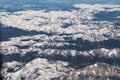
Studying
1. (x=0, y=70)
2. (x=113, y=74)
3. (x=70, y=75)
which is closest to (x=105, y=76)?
(x=113, y=74)

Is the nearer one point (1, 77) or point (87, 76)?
point (1, 77)

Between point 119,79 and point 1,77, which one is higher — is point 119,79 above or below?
below

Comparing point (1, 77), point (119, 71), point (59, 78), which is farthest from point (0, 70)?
point (119, 71)

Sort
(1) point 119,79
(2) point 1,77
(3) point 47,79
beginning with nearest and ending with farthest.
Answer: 1. (2) point 1,77
2. (1) point 119,79
3. (3) point 47,79

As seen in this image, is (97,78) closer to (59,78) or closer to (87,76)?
(87,76)

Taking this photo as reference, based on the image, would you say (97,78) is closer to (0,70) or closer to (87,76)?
(87,76)

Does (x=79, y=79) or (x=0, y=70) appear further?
(x=79, y=79)

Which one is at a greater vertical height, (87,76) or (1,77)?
(1,77)

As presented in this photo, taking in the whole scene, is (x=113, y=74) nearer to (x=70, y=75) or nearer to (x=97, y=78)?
(x=97, y=78)

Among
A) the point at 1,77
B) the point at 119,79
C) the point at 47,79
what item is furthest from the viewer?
the point at 47,79
